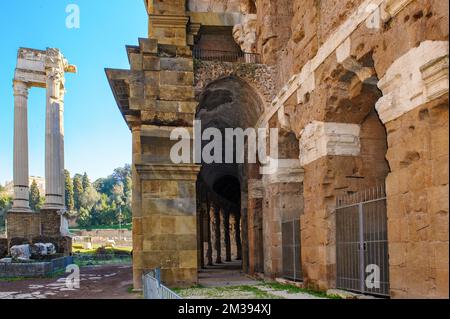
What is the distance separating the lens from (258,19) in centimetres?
1309

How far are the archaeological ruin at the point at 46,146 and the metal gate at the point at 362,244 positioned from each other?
1926cm

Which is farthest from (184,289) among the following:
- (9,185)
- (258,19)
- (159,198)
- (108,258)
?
(9,185)

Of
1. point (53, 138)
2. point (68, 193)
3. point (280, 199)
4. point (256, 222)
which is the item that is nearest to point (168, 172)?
point (280, 199)

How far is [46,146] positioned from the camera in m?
27.1

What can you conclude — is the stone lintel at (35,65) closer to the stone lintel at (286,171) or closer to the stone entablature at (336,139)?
the stone lintel at (286,171)

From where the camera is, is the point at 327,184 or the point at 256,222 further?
the point at 256,222

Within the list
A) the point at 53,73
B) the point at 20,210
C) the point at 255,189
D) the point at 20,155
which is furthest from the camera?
the point at 53,73

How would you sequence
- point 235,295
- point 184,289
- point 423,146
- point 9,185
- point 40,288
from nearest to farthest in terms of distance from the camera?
1. point 423,146
2. point 235,295
3. point 184,289
4. point 40,288
5. point 9,185

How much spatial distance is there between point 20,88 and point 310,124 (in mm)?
22770

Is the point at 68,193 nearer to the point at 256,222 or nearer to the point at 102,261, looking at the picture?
the point at 102,261

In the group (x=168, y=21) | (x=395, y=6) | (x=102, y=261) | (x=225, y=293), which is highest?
(x=168, y=21)

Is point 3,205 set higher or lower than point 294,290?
higher
